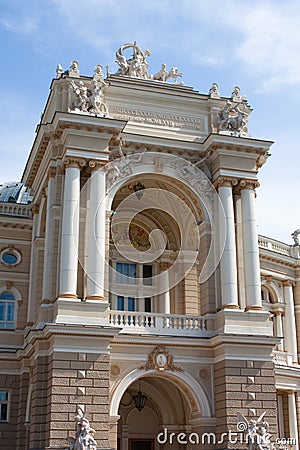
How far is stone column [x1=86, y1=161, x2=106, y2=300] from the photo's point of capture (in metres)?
24.3

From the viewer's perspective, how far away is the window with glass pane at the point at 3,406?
29.1 m

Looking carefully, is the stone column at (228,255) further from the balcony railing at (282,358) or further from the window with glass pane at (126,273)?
the balcony railing at (282,358)

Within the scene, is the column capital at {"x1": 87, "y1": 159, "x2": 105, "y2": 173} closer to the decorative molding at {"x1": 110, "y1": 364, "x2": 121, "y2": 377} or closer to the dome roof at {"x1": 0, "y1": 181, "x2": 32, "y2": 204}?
the decorative molding at {"x1": 110, "y1": 364, "x2": 121, "y2": 377}

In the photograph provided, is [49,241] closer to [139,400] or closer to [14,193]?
[139,400]

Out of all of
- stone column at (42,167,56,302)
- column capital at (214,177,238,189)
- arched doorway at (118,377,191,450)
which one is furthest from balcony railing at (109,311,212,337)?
column capital at (214,177,238,189)

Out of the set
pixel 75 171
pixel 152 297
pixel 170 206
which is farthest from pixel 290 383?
pixel 75 171

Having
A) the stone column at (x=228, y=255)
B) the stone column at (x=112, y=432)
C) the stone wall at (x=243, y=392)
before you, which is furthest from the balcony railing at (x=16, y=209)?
the stone wall at (x=243, y=392)

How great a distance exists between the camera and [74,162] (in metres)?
25.4

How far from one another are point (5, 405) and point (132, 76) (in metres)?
15.4

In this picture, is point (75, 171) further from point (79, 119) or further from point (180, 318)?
point (180, 318)

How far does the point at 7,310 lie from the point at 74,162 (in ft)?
31.8

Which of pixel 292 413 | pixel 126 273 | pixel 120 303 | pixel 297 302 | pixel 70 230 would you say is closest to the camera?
pixel 70 230

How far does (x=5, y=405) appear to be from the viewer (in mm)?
29328

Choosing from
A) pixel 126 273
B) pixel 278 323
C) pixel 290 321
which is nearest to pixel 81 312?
pixel 126 273
